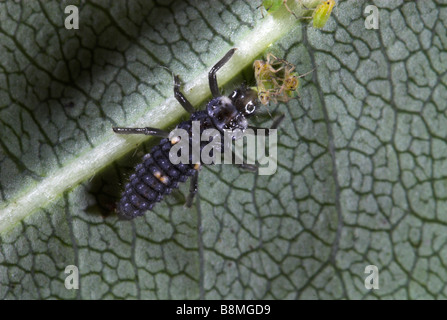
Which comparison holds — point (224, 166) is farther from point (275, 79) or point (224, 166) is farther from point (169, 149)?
point (275, 79)

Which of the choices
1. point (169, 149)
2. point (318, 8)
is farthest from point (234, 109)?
point (318, 8)

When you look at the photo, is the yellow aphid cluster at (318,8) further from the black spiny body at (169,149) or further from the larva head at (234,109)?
the larva head at (234,109)

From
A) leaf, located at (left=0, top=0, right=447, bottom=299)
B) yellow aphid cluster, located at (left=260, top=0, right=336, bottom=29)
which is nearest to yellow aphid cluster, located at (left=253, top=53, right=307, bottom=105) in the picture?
leaf, located at (left=0, top=0, right=447, bottom=299)

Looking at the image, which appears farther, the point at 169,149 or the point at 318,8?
the point at 169,149

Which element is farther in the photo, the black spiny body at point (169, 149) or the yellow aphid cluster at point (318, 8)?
the black spiny body at point (169, 149)

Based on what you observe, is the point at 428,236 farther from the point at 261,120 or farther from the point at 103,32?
the point at 103,32

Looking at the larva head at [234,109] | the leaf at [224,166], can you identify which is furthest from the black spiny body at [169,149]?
the leaf at [224,166]

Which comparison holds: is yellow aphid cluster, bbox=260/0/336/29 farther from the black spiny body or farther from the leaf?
the black spiny body
